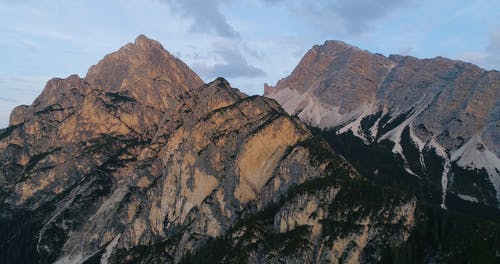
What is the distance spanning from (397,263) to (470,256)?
71.6 ft

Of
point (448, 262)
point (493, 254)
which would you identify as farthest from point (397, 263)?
point (493, 254)

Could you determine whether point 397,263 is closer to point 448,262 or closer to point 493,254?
point 448,262

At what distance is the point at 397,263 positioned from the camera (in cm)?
19800

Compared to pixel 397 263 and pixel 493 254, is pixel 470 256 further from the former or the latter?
pixel 397 263

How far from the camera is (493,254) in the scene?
191375 mm

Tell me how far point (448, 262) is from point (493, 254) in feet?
44.3

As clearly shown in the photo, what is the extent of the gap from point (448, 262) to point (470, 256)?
23.8 ft

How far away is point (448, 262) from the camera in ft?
645

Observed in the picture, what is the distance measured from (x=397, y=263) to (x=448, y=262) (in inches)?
612

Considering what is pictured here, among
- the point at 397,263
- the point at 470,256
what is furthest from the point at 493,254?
the point at 397,263

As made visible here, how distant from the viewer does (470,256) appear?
632 ft

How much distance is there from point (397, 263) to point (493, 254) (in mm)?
28498
